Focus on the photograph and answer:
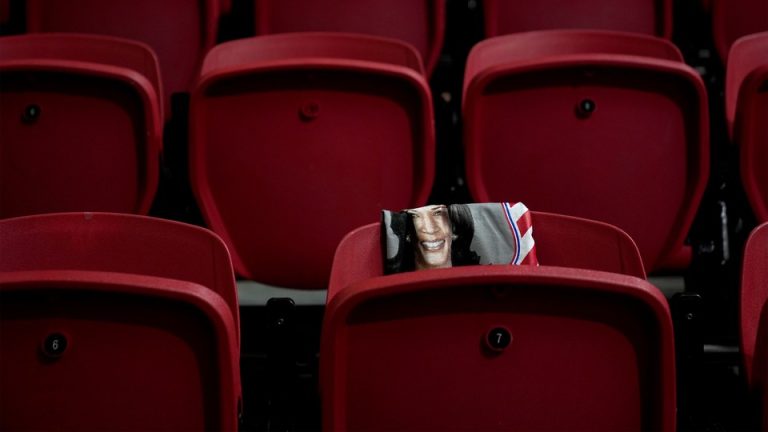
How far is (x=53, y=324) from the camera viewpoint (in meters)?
0.39

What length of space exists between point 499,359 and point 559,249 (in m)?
0.13

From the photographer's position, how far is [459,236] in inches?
20.7

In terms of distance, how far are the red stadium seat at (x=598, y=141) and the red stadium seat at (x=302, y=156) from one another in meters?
0.05

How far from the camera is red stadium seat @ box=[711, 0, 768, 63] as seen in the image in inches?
33.6

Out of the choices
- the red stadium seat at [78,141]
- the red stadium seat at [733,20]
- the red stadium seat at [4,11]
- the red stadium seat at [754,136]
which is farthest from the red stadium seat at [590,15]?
the red stadium seat at [4,11]

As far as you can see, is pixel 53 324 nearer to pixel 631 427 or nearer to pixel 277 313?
pixel 277 313

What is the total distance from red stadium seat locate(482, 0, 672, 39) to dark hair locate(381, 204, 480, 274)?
0.38 metres

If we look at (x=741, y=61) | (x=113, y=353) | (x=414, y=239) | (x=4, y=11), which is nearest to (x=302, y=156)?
(x=414, y=239)

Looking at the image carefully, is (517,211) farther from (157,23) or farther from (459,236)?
(157,23)

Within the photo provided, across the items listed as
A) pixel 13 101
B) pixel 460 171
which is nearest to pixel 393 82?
pixel 460 171

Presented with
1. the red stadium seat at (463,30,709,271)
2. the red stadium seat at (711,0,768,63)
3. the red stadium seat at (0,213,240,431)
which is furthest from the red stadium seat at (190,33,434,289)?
the red stadium seat at (711,0,768,63)

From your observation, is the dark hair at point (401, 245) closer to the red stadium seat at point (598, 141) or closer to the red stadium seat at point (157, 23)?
the red stadium seat at point (598, 141)

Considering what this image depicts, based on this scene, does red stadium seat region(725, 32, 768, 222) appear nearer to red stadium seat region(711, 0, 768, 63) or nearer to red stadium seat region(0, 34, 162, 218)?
red stadium seat region(711, 0, 768, 63)

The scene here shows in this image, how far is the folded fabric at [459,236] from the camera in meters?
0.51
